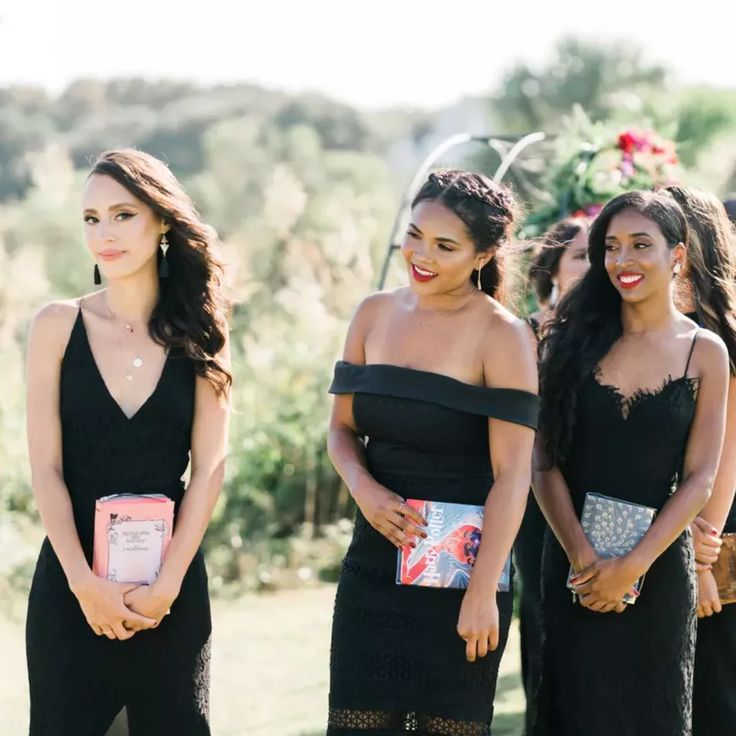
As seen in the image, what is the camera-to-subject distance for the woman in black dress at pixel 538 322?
513 centimetres

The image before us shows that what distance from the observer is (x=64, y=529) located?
141 inches

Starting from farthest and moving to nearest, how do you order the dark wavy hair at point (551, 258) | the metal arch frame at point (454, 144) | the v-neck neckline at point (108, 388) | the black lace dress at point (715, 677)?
the metal arch frame at point (454, 144), the dark wavy hair at point (551, 258), the black lace dress at point (715, 677), the v-neck neckline at point (108, 388)

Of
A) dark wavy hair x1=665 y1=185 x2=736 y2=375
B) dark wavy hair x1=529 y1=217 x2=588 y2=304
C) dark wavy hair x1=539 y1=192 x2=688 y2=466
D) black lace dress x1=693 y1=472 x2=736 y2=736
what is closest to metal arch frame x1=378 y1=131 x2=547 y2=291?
dark wavy hair x1=529 y1=217 x2=588 y2=304

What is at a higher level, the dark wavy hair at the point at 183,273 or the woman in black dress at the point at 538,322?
the dark wavy hair at the point at 183,273

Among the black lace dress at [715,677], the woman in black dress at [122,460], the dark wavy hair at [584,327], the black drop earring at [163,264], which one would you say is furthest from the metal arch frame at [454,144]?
the woman in black dress at [122,460]

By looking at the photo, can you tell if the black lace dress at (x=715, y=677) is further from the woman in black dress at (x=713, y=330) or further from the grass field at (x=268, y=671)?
the grass field at (x=268, y=671)

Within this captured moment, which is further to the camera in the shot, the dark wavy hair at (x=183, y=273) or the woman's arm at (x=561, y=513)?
the woman's arm at (x=561, y=513)

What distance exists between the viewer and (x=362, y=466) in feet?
12.2

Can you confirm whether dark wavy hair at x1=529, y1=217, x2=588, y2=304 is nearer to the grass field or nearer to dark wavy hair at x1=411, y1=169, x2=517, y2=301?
dark wavy hair at x1=411, y1=169, x2=517, y2=301

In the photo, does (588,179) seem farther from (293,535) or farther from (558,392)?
(293,535)

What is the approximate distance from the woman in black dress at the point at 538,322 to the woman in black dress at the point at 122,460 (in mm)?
1502

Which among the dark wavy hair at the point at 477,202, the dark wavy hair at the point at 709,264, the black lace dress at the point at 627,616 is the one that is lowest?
the black lace dress at the point at 627,616

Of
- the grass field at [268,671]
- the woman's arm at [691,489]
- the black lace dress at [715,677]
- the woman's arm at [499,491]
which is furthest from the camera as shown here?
the grass field at [268,671]

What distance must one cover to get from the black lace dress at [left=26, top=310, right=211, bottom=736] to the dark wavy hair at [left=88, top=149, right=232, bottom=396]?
142 millimetres
